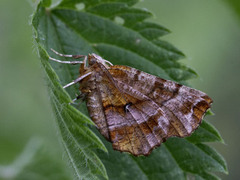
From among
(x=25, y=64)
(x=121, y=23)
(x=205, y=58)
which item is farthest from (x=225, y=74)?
(x=121, y=23)

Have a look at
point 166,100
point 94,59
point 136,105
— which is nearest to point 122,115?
point 136,105

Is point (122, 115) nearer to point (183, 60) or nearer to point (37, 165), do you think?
point (37, 165)

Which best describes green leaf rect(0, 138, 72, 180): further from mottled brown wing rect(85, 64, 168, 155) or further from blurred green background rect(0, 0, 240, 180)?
mottled brown wing rect(85, 64, 168, 155)

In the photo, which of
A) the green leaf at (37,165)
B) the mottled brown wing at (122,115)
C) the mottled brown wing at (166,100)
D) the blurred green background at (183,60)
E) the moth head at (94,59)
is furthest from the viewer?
the blurred green background at (183,60)

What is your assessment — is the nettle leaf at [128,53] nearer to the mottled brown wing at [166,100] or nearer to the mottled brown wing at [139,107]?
the mottled brown wing at [139,107]

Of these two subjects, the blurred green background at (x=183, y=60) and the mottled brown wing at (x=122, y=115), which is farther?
the blurred green background at (x=183, y=60)

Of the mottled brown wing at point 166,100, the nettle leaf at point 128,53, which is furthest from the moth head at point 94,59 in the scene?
the nettle leaf at point 128,53

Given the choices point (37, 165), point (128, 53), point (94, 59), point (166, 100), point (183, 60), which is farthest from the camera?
point (183, 60)
